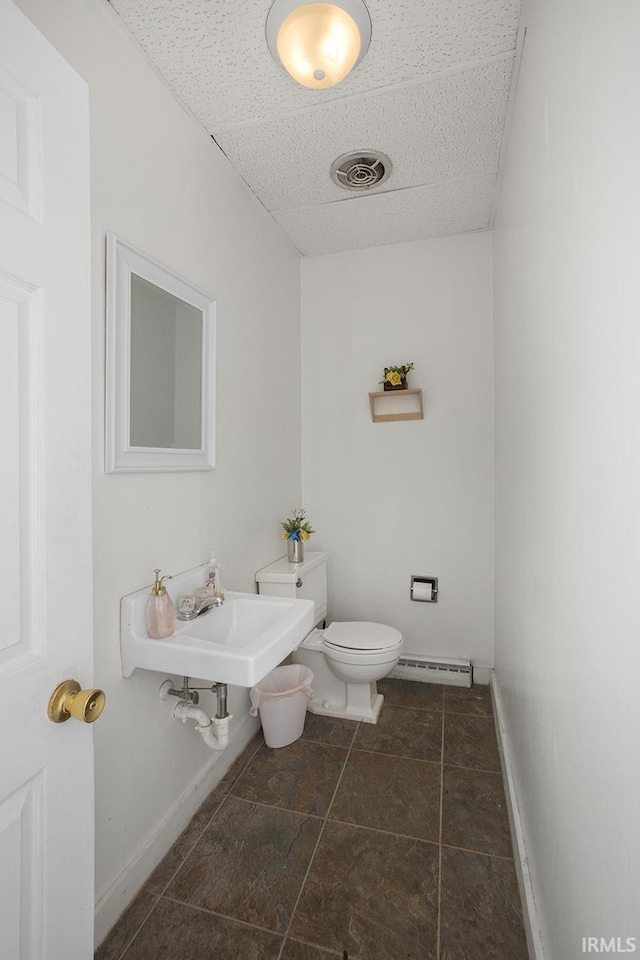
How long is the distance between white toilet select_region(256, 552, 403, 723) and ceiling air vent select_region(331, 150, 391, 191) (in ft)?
6.06

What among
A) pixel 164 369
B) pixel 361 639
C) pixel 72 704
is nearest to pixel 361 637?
pixel 361 639

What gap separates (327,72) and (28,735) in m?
1.79

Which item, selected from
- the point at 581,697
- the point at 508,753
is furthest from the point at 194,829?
the point at 581,697

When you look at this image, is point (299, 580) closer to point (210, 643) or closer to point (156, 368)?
point (210, 643)

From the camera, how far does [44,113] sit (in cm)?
73

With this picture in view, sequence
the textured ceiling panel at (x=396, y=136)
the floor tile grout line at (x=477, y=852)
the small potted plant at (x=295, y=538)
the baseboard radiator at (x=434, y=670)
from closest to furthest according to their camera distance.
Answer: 1. the floor tile grout line at (x=477, y=852)
2. the textured ceiling panel at (x=396, y=136)
3. the small potted plant at (x=295, y=538)
4. the baseboard radiator at (x=434, y=670)

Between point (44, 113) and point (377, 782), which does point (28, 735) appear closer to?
point (44, 113)

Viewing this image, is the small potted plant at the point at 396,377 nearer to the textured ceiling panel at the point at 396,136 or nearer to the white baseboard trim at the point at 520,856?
the textured ceiling panel at the point at 396,136

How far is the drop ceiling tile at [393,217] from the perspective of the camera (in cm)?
223

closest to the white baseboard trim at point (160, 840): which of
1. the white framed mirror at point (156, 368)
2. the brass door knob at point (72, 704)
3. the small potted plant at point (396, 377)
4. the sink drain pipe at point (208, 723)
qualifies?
the sink drain pipe at point (208, 723)

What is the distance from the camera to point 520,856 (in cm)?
137

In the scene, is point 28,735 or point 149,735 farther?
point 149,735

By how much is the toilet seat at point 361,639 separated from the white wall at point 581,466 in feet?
2.55

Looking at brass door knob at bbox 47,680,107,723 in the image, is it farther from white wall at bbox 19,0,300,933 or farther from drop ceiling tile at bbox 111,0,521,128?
drop ceiling tile at bbox 111,0,521,128
